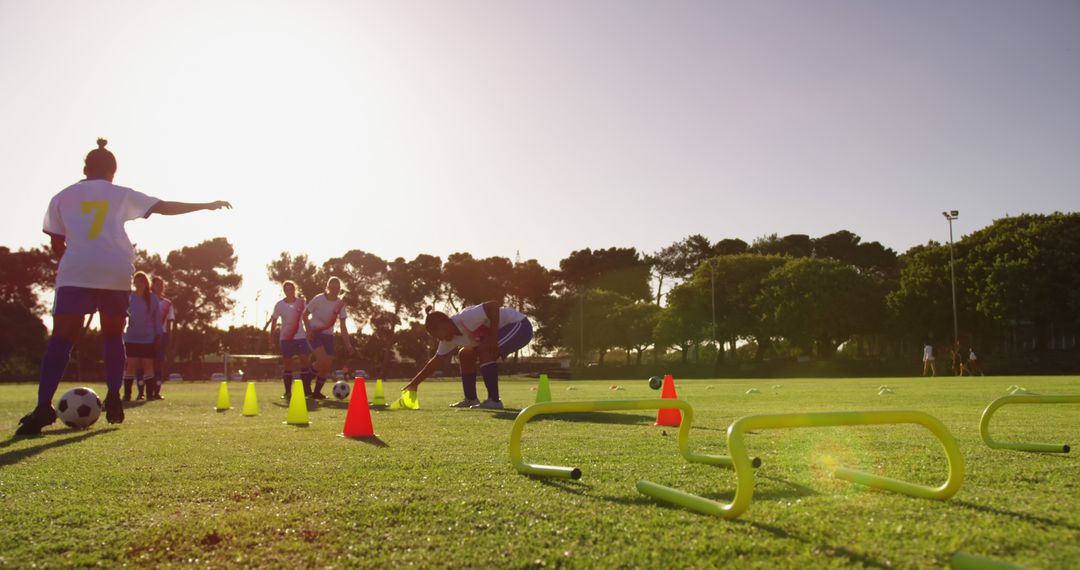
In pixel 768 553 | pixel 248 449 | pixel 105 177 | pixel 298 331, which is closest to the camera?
pixel 768 553

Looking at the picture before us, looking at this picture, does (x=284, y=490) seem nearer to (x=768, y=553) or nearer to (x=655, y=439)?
(x=768, y=553)

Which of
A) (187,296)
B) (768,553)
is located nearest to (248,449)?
(768,553)

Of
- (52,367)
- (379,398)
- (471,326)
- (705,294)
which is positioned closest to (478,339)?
(471,326)

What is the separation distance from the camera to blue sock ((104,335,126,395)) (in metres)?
7.39

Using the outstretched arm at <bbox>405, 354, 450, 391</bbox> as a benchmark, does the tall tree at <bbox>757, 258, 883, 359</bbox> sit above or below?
above

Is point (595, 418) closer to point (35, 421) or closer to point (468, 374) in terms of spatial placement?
point (468, 374)

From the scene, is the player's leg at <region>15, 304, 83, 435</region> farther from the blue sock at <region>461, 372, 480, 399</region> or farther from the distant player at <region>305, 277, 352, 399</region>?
the distant player at <region>305, 277, 352, 399</region>

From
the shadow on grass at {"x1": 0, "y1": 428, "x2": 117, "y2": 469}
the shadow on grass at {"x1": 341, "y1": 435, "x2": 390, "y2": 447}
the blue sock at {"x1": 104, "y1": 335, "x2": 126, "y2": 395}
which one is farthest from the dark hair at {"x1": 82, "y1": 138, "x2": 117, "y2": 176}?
the shadow on grass at {"x1": 341, "y1": 435, "x2": 390, "y2": 447}

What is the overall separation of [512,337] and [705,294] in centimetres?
5967

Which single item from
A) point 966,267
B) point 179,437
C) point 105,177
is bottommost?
point 179,437

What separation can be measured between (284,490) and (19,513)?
1.14 meters

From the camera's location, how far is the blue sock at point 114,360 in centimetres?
739

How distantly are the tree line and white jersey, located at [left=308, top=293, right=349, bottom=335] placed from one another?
4913 cm

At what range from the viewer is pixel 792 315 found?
60.2m
